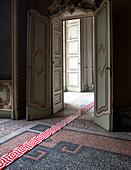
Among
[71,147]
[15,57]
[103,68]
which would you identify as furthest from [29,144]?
[15,57]

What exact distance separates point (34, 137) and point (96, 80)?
4.89 feet

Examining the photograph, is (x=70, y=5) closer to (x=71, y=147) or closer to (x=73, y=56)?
(x=71, y=147)

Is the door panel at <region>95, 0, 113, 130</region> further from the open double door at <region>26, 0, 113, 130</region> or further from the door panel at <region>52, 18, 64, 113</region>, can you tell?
the door panel at <region>52, 18, 64, 113</region>

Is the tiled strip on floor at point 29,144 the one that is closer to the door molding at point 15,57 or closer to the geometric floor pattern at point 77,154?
the geometric floor pattern at point 77,154

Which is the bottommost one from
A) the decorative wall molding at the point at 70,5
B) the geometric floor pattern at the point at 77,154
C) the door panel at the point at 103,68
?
the geometric floor pattern at the point at 77,154

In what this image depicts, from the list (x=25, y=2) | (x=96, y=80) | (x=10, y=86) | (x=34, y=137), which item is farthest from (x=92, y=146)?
(x=25, y=2)

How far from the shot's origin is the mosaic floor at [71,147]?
183cm

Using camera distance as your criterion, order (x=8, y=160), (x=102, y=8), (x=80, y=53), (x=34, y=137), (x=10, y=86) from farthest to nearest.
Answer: (x=80, y=53) < (x=10, y=86) < (x=102, y=8) < (x=34, y=137) < (x=8, y=160)

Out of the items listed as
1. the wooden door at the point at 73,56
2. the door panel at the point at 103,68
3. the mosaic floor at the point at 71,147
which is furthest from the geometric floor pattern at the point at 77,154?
the wooden door at the point at 73,56

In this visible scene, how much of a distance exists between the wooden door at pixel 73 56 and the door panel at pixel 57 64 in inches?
133

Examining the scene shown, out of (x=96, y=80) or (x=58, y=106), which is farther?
(x=58, y=106)

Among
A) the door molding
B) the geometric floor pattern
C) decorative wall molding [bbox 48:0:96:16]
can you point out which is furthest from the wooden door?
the geometric floor pattern

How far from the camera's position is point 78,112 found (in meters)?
4.13

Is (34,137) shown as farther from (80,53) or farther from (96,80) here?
(80,53)
